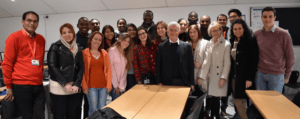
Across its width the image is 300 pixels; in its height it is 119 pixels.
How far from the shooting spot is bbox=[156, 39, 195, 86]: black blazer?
7.84ft

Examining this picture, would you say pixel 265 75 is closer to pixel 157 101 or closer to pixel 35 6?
pixel 157 101

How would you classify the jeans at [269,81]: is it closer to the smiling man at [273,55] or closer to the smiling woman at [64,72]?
the smiling man at [273,55]

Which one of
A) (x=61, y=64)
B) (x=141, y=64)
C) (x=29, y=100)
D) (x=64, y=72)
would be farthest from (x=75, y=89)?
(x=141, y=64)

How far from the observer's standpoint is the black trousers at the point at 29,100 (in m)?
1.99

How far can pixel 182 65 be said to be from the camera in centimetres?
238

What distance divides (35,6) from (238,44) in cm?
533

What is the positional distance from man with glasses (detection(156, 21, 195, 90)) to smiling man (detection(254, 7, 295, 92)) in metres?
0.95

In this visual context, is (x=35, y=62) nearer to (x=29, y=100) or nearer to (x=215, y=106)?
(x=29, y=100)

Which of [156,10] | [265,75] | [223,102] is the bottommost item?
[223,102]

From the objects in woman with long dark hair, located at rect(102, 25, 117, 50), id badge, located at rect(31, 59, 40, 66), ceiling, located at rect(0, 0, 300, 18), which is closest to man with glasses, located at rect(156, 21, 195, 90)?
woman with long dark hair, located at rect(102, 25, 117, 50)

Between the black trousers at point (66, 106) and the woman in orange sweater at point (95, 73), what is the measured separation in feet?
0.59

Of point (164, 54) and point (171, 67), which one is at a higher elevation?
point (164, 54)

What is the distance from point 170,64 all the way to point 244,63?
982 millimetres

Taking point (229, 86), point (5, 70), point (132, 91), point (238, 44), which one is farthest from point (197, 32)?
Answer: point (5, 70)
